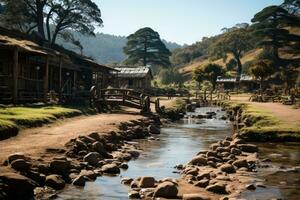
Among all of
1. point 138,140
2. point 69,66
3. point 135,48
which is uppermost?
point 135,48

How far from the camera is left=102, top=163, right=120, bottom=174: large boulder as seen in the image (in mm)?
13999

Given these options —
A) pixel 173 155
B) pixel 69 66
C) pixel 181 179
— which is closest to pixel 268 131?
pixel 173 155

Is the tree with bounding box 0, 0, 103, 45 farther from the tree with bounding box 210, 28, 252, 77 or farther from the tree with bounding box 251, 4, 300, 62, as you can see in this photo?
the tree with bounding box 210, 28, 252, 77

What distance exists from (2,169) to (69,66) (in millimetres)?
28972

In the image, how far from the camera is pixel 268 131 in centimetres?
2233

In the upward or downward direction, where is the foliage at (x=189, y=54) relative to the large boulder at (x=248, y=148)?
upward

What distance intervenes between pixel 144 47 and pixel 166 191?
88.1m

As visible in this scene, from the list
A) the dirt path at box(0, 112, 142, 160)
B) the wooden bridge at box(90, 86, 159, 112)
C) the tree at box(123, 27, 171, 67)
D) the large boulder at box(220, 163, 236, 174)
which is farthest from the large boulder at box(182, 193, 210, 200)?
the tree at box(123, 27, 171, 67)

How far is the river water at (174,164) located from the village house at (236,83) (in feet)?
195

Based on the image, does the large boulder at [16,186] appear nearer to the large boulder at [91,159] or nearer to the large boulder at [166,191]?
the large boulder at [166,191]

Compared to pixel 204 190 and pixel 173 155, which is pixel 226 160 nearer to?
pixel 173 155

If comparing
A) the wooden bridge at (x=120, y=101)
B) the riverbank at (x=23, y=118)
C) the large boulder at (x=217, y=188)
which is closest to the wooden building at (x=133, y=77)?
the wooden bridge at (x=120, y=101)

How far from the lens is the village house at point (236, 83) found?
85.2m

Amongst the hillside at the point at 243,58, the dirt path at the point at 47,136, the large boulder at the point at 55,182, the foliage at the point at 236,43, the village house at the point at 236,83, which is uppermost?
the foliage at the point at 236,43
